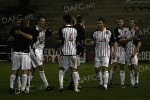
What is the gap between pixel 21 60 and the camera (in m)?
14.5

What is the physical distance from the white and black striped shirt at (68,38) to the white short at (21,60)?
131 centimetres

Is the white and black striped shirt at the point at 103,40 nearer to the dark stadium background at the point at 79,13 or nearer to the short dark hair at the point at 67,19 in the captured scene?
the short dark hair at the point at 67,19

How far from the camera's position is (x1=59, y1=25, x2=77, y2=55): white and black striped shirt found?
15.1m

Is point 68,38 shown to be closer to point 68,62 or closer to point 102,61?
point 68,62

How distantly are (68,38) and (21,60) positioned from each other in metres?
1.71

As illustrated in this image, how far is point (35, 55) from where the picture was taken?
Answer: 15.6 m

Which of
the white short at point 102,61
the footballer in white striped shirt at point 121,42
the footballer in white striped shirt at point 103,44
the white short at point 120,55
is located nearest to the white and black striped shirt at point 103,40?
the footballer in white striped shirt at point 103,44

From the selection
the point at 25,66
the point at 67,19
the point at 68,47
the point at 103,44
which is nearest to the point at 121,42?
the point at 103,44

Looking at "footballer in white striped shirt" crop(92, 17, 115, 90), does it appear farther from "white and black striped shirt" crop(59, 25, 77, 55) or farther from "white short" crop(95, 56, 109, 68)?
"white and black striped shirt" crop(59, 25, 77, 55)

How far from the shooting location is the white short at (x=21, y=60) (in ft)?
47.2

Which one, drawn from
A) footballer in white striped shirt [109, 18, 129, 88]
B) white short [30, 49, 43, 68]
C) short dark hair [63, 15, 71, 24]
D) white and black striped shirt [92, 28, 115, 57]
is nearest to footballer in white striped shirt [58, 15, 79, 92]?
short dark hair [63, 15, 71, 24]

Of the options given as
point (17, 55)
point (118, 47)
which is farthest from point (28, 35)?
point (118, 47)

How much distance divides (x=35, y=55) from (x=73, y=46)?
1.32m

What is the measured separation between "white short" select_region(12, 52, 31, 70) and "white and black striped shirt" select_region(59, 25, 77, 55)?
1.31 metres
